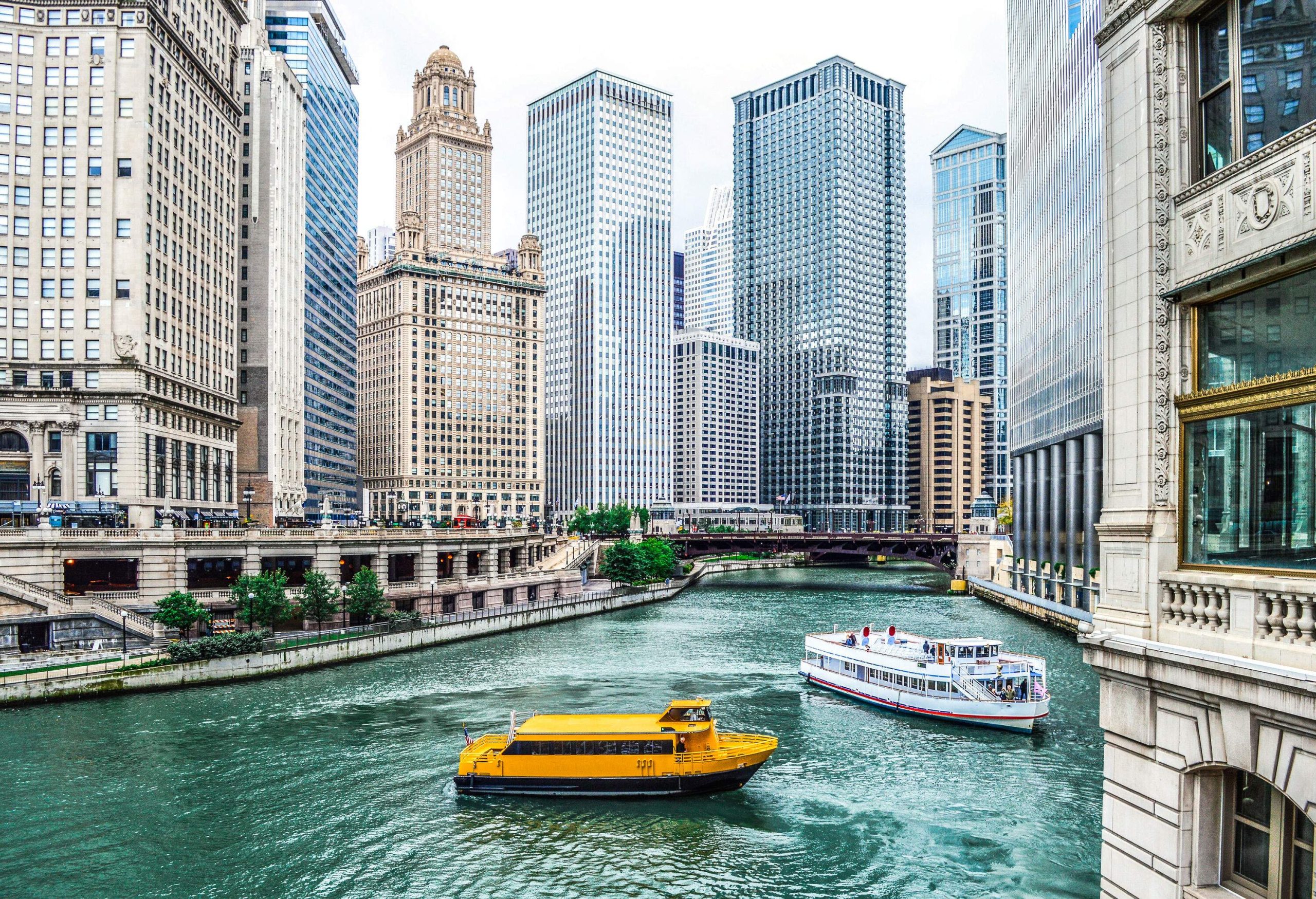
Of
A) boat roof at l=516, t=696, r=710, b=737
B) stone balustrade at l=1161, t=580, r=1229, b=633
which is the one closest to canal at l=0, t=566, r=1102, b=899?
boat roof at l=516, t=696, r=710, b=737

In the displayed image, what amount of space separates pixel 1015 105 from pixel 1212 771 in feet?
516

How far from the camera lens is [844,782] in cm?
5012

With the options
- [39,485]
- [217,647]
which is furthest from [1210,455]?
[39,485]

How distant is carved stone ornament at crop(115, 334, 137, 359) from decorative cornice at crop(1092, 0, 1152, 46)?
9561cm

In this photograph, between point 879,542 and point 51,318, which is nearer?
point 51,318

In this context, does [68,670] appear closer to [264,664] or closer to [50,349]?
[264,664]

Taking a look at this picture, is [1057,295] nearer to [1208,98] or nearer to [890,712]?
[890,712]

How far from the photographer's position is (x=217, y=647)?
72.1 metres

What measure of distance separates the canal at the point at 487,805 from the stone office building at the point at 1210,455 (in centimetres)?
2426

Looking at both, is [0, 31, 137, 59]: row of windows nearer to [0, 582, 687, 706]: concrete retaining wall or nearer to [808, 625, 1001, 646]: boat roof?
[0, 582, 687, 706]: concrete retaining wall

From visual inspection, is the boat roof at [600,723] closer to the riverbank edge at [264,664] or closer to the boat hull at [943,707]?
the boat hull at [943,707]

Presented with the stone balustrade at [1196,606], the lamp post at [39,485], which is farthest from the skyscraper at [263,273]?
the stone balustrade at [1196,606]

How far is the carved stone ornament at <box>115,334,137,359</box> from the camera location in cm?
9325

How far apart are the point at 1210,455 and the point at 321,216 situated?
179962mm
